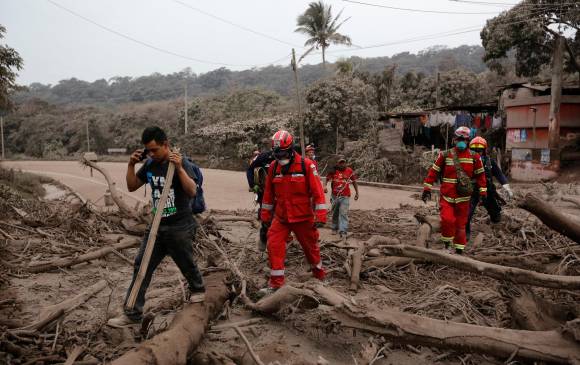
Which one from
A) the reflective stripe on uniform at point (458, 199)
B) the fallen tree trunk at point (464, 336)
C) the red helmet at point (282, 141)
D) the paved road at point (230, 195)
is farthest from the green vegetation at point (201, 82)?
the fallen tree trunk at point (464, 336)

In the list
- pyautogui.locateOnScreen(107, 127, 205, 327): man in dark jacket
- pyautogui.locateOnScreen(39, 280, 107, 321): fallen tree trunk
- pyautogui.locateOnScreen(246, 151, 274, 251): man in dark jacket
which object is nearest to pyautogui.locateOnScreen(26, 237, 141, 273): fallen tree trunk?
pyautogui.locateOnScreen(39, 280, 107, 321): fallen tree trunk

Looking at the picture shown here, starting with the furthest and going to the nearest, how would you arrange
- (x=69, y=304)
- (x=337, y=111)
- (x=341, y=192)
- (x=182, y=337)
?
(x=337, y=111) → (x=341, y=192) → (x=69, y=304) → (x=182, y=337)

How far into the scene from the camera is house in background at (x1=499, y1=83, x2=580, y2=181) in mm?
17562

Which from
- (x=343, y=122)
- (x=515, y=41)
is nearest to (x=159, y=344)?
(x=515, y=41)

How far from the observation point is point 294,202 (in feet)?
14.9

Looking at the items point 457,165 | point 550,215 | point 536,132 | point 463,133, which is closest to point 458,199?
point 457,165

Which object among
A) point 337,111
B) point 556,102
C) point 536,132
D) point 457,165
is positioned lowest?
point 457,165

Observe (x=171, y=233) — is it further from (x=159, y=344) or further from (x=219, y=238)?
(x=219, y=238)

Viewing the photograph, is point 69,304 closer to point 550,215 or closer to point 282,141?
point 282,141

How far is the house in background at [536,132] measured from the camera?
17562mm

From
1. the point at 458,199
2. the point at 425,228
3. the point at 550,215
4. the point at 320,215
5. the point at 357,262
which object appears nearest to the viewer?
the point at 550,215

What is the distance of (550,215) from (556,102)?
637 inches

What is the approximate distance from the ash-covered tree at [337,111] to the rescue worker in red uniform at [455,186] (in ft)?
60.2

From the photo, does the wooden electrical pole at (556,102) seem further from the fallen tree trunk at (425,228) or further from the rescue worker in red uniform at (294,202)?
the rescue worker in red uniform at (294,202)
